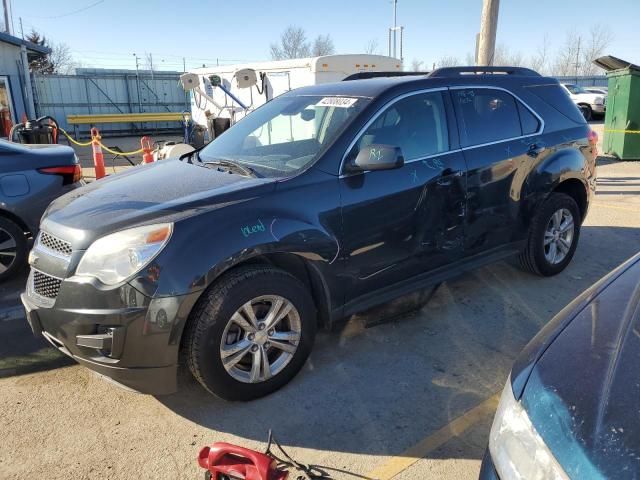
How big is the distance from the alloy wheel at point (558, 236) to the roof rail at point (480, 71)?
4.19 feet

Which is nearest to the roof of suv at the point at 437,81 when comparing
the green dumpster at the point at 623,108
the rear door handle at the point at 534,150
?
the rear door handle at the point at 534,150

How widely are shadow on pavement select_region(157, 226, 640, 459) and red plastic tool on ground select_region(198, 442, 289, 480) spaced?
0.40 metres

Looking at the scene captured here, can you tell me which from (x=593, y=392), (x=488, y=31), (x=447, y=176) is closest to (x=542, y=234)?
(x=447, y=176)

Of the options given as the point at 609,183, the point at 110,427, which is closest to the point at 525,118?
the point at 110,427

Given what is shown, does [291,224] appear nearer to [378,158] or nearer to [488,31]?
[378,158]

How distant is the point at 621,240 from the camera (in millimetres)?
6117

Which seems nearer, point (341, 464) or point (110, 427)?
point (341, 464)

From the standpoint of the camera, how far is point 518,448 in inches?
61.2

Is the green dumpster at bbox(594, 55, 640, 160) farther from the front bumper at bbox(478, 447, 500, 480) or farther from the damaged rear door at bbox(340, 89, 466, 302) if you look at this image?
the front bumper at bbox(478, 447, 500, 480)

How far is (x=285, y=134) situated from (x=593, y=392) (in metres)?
2.90

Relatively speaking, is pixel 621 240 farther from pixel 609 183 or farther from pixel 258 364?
pixel 258 364

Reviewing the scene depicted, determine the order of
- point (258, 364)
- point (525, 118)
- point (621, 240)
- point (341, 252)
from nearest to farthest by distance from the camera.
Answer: point (258, 364) < point (341, 252) < point (525, 118) < point (621, 240)

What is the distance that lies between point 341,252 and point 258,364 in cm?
83

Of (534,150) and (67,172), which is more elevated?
(534,150)
